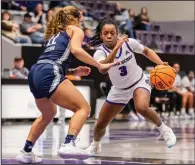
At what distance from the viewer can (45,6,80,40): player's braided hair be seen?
652 cm

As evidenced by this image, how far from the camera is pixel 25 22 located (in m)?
20.0

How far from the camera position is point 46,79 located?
21.1 feet

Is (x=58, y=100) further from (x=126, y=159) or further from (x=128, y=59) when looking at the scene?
(x=126, y=159)

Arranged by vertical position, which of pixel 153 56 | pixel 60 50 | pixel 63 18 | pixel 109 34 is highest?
pixel 63 18

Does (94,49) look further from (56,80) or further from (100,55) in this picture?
(56,80)

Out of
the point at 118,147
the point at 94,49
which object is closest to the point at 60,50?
the point at 118,147

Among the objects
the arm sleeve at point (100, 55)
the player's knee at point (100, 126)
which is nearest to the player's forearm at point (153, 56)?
the arm sleeve at point (100, 55)

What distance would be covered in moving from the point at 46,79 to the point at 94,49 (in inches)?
524

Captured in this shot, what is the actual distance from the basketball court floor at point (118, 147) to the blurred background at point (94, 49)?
74.3 inches

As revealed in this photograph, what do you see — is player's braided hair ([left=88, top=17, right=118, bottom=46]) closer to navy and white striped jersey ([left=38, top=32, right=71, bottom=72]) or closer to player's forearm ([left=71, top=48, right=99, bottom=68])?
navy and white striped jersey ([left=38, top=32, right=71, bottom=72])

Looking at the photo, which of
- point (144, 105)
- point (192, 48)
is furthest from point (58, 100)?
point (192, 48)

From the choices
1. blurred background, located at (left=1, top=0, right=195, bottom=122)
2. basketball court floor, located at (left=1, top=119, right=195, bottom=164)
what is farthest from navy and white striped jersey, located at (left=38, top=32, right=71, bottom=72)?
blurred background, located at (left=1, top=0, right=195, bottom=122)

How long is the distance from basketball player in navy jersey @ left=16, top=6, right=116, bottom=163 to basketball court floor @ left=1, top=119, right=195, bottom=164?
171 cm

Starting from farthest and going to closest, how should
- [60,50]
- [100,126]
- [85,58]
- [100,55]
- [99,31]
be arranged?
[100,126] → [100,55] → [99,31] → [60,50] → [85,58]
